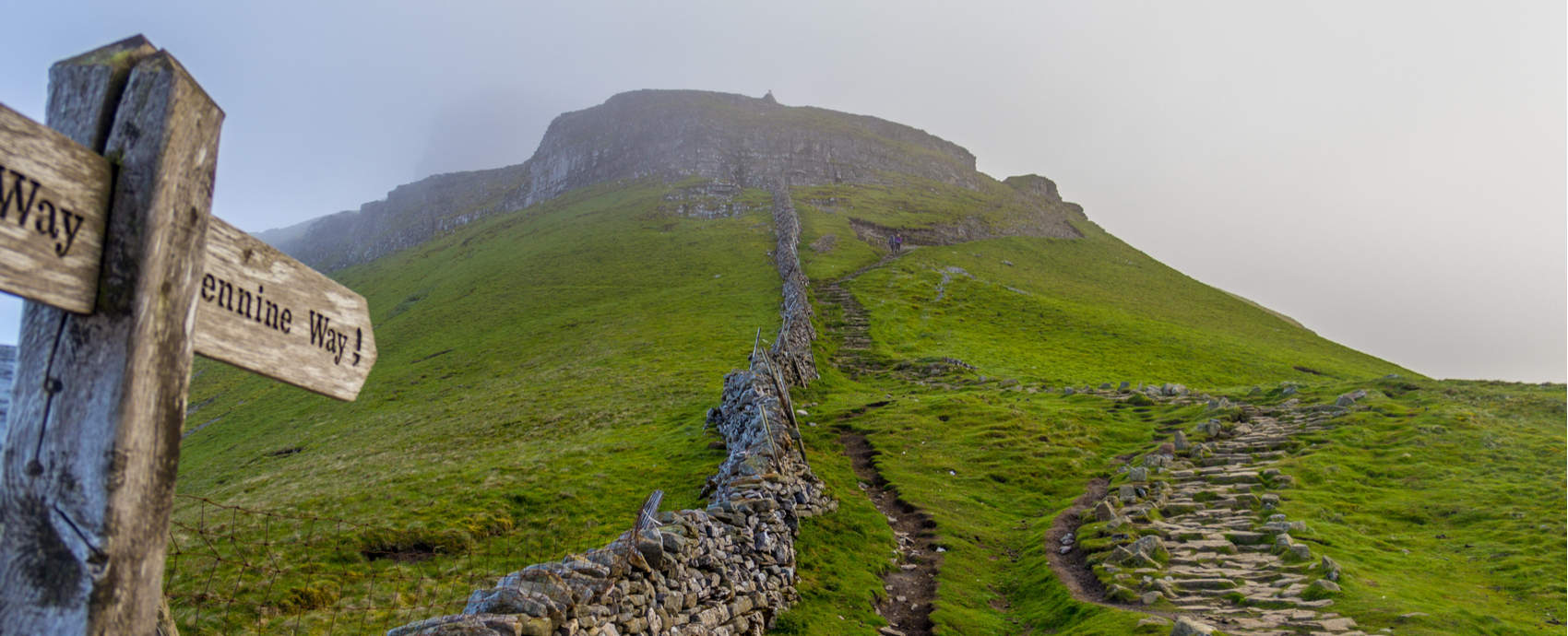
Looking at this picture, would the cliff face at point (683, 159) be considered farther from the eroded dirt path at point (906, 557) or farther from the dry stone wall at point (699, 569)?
the dry stone wall at point (699, 569)

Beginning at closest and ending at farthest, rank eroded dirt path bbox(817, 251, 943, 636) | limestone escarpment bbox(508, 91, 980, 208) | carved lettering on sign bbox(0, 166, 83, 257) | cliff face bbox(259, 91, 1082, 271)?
carved lettering on sign bbox(0, 166, 83, 257), eroded dirt path bbox(817, 251, 943, 636), limestone escarpment bbox(508, 91, 980, 208), cliff face bbox(259, 91, 1082, 271)

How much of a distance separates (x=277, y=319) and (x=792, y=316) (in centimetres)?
3689

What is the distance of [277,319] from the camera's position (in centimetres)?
389

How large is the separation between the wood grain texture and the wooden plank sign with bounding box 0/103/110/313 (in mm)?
510

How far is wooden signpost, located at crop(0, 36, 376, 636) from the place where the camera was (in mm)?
2807

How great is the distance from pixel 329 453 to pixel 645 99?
117 meters

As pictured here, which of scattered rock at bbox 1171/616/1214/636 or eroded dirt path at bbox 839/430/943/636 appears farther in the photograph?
eroded dirt path at bbox 839/430/943/636

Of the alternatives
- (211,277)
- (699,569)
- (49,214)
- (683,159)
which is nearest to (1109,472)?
(699,569)

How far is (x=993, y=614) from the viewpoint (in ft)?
50.8

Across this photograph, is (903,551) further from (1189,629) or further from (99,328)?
(99,328)

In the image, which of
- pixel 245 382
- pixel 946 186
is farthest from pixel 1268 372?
pixel 946 186

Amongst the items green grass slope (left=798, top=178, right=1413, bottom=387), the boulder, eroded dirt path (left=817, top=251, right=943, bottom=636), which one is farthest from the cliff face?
the boulder

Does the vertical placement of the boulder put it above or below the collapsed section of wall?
below

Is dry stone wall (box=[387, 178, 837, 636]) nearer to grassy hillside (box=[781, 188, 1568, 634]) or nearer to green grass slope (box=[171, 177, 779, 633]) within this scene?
grassy hillside (box=[781, 188, 1568, 634])
